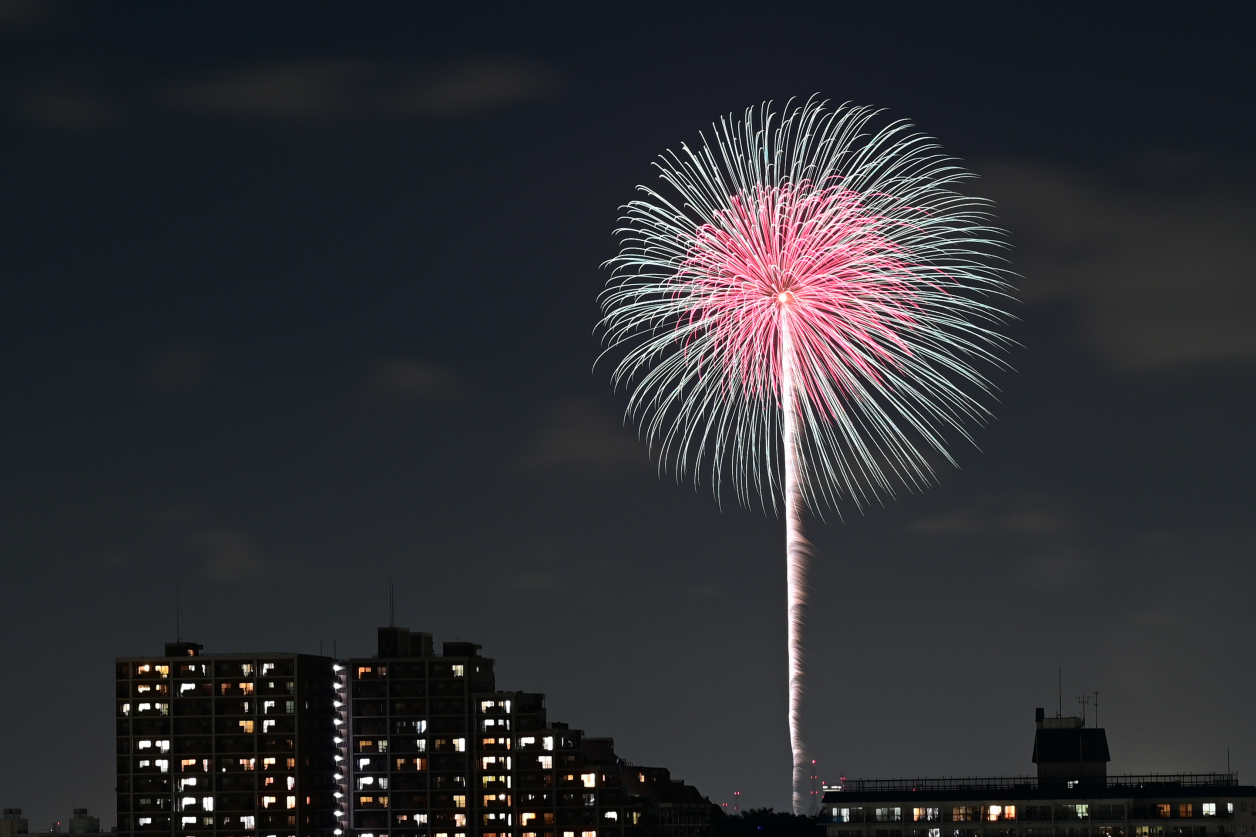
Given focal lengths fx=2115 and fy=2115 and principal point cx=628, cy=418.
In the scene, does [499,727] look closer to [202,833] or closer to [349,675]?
[349,675]

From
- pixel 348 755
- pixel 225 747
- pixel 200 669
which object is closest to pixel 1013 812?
pixel 348 755

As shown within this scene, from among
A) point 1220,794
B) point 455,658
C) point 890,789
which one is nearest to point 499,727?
point 455,658

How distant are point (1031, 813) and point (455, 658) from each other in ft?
204

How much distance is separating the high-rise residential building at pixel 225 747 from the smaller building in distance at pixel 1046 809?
191 ft

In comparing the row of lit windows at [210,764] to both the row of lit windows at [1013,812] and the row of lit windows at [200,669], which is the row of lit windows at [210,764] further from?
the row of lit windows at [1013,812]

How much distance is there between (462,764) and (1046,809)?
6110 cm

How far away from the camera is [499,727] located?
7421 inches

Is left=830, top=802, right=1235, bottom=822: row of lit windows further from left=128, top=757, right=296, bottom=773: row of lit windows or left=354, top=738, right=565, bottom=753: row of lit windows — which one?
left=128, top=757, right=296, bottom=773: row of lit windows

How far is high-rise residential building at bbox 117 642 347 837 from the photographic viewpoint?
7372 inches

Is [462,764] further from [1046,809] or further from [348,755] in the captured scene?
[1046,809]

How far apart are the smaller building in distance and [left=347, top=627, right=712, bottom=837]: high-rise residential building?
40.7 meters

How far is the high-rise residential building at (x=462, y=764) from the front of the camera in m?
185

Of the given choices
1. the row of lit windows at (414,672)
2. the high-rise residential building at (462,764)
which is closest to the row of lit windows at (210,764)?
the high-rise residential building at (462,764)

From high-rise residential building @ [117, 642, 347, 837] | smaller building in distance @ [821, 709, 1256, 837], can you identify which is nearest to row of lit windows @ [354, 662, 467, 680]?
high-rise residential building @ [117, 642, 347, 837]
